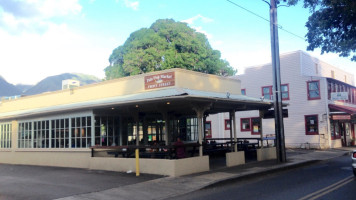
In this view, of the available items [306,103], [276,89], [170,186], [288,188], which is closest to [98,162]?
[170,186]

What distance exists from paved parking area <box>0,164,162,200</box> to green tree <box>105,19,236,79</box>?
1836cm

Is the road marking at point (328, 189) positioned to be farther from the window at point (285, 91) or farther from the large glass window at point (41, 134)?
the window at point (285, 91)

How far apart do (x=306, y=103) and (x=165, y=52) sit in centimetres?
1365

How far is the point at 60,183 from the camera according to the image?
1195 cm

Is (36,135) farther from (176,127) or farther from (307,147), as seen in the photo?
(307,147)

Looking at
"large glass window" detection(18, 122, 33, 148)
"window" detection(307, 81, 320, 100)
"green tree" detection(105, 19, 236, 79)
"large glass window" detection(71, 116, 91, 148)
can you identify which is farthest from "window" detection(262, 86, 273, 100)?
"large glass window" detection(18, 122, 33, 148)

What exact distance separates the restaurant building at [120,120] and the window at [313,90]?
10038mm

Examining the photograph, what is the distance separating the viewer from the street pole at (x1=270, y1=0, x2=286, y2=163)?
53.3ft

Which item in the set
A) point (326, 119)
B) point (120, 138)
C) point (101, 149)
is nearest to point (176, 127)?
point (120, 138)

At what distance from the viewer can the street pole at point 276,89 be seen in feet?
53.3

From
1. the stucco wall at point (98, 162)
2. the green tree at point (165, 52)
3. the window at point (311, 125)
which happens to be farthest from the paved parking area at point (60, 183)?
the green tree at point (165, 52)

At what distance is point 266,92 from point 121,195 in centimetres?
2171

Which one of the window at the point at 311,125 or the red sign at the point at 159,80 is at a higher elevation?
the red sign at the point at 159,80

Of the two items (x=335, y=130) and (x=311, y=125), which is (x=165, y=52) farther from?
(x=335, y=130)
